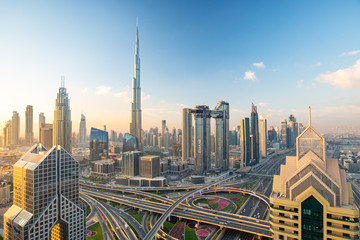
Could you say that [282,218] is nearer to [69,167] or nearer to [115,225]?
[69,167]

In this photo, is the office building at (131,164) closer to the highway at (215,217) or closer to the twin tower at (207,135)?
the twin tower at (207,135)

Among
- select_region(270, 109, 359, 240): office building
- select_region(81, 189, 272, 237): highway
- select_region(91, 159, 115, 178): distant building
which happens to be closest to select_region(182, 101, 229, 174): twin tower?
select_region(91, 159, 115, 178): distant building

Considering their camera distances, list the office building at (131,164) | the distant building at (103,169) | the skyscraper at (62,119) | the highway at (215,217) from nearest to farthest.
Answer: the highway at (215,217), the office building at (131,164), the distant building at (103,169), the skyscraper at (62,119)

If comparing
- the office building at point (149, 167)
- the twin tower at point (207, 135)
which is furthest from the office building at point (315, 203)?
the twin tower at point (207, 135)

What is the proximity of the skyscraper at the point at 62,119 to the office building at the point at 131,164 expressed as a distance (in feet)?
247

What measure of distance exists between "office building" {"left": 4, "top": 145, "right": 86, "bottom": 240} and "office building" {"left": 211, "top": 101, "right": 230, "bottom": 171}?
473ft

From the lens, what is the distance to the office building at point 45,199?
4559 cm

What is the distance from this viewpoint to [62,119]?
7559 inches

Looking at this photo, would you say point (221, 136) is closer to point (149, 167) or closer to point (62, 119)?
point (149, 167)

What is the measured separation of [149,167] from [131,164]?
19125 millimetres

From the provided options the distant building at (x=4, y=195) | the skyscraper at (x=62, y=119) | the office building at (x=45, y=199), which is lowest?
the distant building at (x=4, y=195)

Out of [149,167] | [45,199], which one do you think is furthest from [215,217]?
[149,167]

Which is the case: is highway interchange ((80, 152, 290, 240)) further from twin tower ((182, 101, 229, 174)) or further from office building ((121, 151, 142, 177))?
twin tower ((182, 101, 229, 174))

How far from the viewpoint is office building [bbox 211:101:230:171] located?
7219 inches
